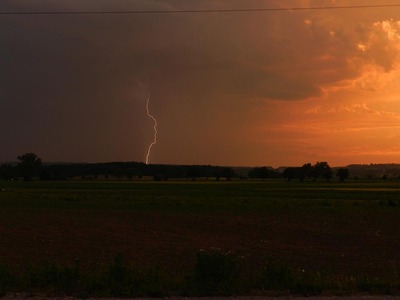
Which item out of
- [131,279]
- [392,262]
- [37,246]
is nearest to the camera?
[131,279]

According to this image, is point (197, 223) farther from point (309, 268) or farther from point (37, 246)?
point (309, 268)

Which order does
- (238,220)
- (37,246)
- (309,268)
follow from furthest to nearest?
(238,220), (37,246), (309,268)

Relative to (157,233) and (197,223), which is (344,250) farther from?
(197,223)

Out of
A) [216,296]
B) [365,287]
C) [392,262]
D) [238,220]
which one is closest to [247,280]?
[216,296]

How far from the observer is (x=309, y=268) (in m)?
17.4

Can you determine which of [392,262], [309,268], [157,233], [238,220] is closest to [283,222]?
[238,220]

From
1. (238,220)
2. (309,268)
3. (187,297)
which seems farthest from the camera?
(238,220)

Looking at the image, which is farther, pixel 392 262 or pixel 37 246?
pixel 37 246

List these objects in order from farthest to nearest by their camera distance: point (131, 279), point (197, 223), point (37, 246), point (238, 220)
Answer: point (238, 220)
point (197, 223)
point (37, 246)
point (131, 279)

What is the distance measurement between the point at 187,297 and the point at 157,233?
21.0m

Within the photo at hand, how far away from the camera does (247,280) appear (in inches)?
401

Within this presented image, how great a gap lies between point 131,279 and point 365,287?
4438 mm

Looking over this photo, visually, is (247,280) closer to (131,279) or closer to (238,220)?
(131,279)

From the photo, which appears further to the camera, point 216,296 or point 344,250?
point 344,250
